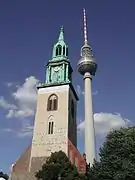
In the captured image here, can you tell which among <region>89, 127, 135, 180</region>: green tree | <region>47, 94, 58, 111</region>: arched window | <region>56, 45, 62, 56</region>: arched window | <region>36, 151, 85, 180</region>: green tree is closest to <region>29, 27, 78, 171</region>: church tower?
<region>47, 94, 58, 111</region>: arched window

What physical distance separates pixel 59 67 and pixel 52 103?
31.1ft

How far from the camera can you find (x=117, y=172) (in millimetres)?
27000

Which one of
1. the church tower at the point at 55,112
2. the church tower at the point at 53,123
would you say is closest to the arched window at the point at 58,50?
the church tower at the point at 55,112

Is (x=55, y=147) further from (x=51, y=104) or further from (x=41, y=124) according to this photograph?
(x=51, y=104)

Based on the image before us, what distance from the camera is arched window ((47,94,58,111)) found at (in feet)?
171

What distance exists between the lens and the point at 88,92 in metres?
62.8

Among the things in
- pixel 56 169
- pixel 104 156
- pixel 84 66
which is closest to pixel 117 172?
pixel 104 156

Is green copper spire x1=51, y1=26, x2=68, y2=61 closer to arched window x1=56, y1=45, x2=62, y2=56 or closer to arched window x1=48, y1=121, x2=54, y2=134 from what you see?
arched window x1=56, y1=45, x2=62, y2=56

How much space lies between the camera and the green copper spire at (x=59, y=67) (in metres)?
56.3

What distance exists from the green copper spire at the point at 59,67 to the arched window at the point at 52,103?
3061mm

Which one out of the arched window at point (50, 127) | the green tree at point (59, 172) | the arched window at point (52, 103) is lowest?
the green tree at point (59, 172)

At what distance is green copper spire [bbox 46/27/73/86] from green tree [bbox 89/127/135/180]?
2530 centimetres

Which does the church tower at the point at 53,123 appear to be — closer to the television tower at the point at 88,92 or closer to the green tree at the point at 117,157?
the television tower at the point at 88,92

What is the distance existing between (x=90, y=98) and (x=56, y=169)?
2828cm
